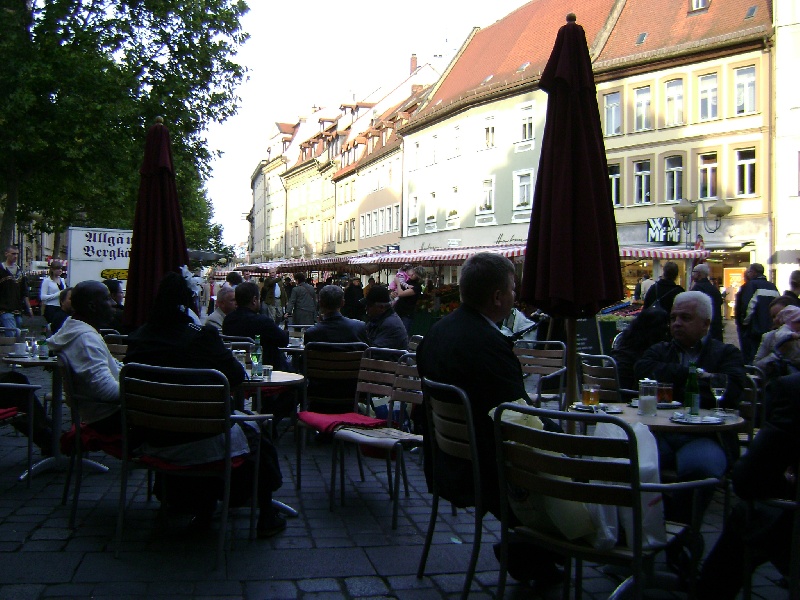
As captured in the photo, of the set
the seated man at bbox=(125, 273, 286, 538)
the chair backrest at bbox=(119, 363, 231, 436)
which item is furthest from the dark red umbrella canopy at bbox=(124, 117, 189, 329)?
the chair backrest at bbox=(119, 363, 231, 436)

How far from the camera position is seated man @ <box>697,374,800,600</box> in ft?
10.5

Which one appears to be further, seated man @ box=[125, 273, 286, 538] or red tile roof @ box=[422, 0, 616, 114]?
red tile roof @ box=[422, 0, 616, 114]

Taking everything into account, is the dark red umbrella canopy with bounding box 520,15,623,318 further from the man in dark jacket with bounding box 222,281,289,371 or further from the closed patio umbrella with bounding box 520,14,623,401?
the man in dark jacket with bounding box 222,281,289,371

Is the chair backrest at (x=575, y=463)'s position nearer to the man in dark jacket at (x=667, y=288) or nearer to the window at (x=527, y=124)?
the man in dark jacket at (x=667, y=288)

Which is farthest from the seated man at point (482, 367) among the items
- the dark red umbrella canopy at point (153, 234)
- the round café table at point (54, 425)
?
the dark red umbrella canopy at point (153, 234)

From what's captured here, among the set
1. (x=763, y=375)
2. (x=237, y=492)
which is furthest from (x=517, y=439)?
(x=763, y=375)

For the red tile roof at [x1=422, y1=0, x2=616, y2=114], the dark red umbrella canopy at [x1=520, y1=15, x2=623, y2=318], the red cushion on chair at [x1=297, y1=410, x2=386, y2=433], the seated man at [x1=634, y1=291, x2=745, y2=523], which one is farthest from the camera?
the red tile roof at [x1=422, y1=0, x2=616, y2=114]

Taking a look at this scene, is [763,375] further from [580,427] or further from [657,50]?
[657,50]

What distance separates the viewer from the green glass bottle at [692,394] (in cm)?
477

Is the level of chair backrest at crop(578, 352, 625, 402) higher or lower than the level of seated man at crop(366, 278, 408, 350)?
lower

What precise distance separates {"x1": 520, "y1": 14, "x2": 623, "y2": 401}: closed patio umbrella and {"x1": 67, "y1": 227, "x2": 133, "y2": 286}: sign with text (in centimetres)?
1294

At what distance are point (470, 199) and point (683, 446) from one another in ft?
121

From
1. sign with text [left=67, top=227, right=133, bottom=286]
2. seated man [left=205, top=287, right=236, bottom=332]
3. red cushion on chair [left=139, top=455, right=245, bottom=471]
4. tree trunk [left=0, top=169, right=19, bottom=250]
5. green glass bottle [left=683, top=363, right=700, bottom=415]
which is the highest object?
tree trunk [left=0, top=169, right=19, bottom=250]

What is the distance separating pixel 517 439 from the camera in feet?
11.2
